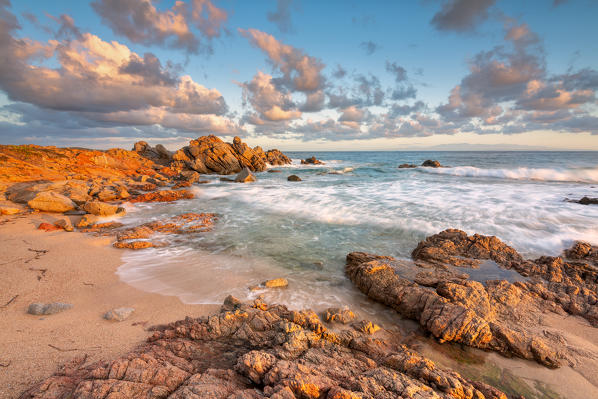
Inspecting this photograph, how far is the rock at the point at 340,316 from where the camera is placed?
12.0 feet

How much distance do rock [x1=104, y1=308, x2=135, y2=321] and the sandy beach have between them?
8cm

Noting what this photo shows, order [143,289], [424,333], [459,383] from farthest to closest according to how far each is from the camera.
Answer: [143,289]
[424,333]
[459,383]

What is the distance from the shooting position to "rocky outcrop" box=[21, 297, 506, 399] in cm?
193

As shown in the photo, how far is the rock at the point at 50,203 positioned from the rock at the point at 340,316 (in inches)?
448

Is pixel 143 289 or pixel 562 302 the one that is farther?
pixel 143 289

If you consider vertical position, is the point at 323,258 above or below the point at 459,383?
below

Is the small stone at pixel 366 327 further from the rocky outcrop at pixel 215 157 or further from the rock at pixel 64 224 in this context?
the rocky outcrop at pixel 215 157

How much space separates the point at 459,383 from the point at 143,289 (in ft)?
15.9

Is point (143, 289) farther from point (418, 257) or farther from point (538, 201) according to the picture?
point (538, 201)

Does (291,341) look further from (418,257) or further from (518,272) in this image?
(518,272)

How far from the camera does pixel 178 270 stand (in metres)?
5.34

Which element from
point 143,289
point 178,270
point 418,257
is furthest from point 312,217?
point 143,289

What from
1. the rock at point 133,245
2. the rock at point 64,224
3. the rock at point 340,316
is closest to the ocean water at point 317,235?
the rock at point 133,245

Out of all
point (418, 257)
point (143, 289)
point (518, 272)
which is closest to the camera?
point (143, 289)
